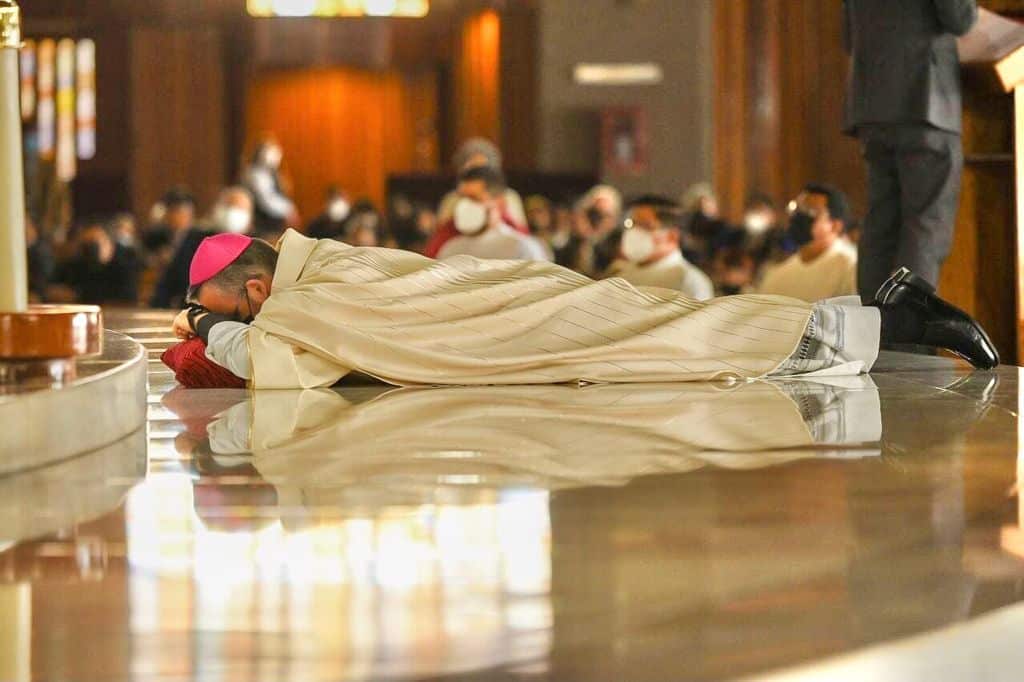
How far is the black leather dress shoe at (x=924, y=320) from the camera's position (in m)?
3.93

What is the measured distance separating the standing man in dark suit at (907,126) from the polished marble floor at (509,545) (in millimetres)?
1788

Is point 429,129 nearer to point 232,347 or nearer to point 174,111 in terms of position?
point 174,111

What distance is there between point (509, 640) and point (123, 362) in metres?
1.56

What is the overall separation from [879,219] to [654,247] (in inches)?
77.8

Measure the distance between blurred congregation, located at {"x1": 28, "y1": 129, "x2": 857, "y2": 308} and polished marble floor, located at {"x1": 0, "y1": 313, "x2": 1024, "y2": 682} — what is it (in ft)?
8.10

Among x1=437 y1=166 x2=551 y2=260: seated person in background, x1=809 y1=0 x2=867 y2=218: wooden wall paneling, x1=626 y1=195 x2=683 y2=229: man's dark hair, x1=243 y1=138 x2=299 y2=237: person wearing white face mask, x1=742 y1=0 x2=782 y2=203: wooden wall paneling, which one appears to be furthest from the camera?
x1=243 y1=138 x2=299 y2=237: person wearing white face mask

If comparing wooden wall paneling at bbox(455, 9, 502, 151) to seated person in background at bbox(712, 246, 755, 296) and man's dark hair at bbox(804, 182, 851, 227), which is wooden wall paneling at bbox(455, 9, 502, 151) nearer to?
seated person in background at bbox(712, 246, 755, 296)

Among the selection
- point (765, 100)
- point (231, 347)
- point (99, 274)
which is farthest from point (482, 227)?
point (765, 100)

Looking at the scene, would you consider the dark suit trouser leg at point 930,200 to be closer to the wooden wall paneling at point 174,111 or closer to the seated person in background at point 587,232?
the seated person in background at point 587,232

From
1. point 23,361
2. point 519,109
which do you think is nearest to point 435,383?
point 23,361

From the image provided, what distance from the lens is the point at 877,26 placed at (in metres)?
4.91

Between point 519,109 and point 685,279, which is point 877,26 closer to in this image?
point 685,279

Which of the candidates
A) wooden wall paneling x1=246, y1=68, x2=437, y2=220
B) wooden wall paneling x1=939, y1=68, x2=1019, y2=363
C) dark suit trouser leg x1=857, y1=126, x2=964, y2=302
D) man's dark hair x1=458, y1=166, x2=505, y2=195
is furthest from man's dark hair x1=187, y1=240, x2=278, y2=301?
wooden wall paneling x1=246, y1=68, x2=437, y2=220

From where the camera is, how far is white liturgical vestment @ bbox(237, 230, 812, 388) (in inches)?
140
